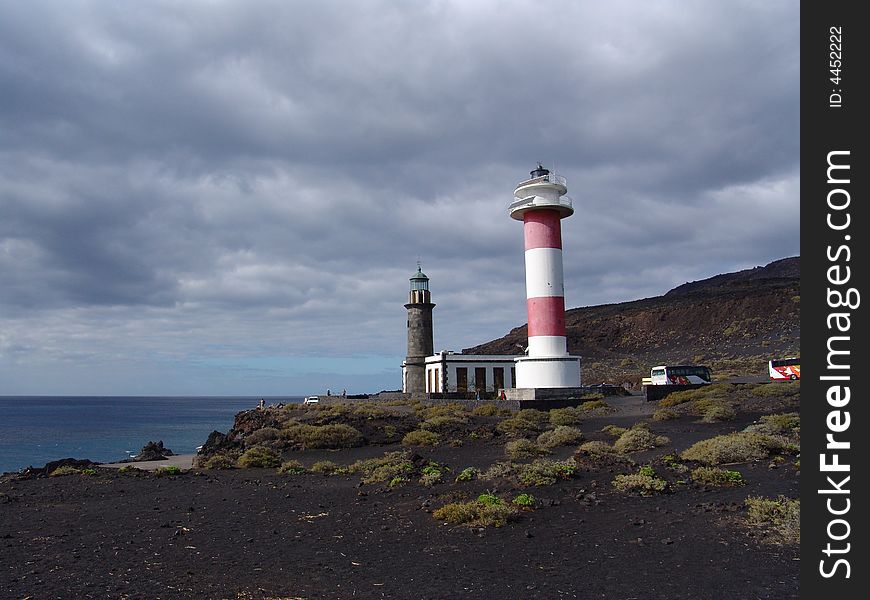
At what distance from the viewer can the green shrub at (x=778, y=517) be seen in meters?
7.95

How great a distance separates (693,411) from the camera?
955 inches

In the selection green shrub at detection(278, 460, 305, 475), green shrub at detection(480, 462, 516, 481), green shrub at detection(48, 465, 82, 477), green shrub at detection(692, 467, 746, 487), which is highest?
green shrub at detection(692, 467, 746, 487)

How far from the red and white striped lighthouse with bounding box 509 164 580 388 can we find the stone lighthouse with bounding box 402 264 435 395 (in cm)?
1394

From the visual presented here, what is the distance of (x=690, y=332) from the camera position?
87.6 m

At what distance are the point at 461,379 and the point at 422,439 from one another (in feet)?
62.5

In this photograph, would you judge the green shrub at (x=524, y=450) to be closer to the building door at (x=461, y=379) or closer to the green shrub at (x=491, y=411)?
the green shrub at (x=491, y=411)

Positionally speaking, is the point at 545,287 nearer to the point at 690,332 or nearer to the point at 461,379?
the point at 461,379

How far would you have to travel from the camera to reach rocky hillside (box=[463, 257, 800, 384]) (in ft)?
225

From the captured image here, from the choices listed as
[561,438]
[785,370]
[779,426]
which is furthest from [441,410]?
[785,370]

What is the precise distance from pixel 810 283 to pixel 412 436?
17.3 meters

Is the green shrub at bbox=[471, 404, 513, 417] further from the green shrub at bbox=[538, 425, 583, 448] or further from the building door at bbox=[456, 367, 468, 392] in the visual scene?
the building door at bbox=[456, 367, 468, 392]

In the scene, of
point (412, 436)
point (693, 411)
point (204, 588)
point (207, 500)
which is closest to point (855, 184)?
point (204, 588)

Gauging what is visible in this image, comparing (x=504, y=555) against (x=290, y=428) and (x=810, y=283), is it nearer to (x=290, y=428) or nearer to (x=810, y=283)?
(x=810, y=283)

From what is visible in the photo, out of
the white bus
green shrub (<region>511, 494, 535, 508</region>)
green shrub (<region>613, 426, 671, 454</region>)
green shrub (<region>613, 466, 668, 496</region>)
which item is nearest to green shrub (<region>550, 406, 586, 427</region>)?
green shrub (<region>613, 426, 671, 454</region>)
